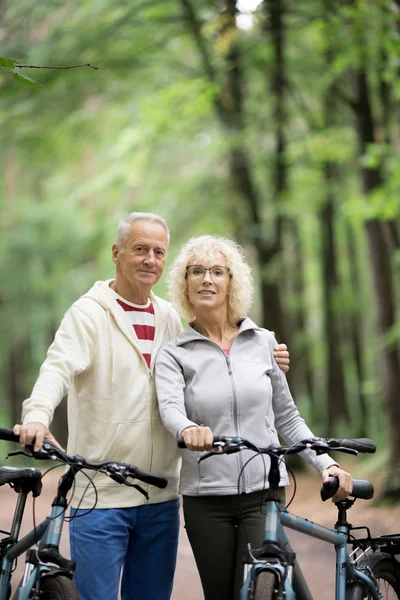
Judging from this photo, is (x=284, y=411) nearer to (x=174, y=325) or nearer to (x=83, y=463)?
(x=174, y=325)

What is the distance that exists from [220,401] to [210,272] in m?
0.63

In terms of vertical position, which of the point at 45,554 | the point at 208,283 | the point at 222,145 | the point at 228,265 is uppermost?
the point at 222,145

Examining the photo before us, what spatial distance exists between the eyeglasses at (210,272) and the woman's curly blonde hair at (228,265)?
26 millimetres

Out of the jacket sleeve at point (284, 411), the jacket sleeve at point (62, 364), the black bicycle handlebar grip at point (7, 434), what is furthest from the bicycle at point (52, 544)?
the jacket sleeve at point (284, 411)

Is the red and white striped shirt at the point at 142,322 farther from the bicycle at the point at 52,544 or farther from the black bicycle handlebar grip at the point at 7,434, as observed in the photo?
the black bicycle handlebar grip at the point at 7,434

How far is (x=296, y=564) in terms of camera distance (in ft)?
13.2

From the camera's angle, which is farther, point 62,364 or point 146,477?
point 62,364

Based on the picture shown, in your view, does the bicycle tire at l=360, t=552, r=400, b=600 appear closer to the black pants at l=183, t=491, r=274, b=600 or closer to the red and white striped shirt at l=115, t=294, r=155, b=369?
the black pants at l=183, t=491, r=274, b=600

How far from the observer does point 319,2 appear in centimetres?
1391

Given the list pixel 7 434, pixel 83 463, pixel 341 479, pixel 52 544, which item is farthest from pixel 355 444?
pixel 7 434

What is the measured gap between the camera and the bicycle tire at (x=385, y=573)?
478cm

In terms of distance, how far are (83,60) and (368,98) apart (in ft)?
13.7

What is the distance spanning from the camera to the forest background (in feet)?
41.5

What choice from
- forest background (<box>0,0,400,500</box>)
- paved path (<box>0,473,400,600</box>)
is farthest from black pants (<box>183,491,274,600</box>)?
forest background (<box>0,0,400,500</box>)
